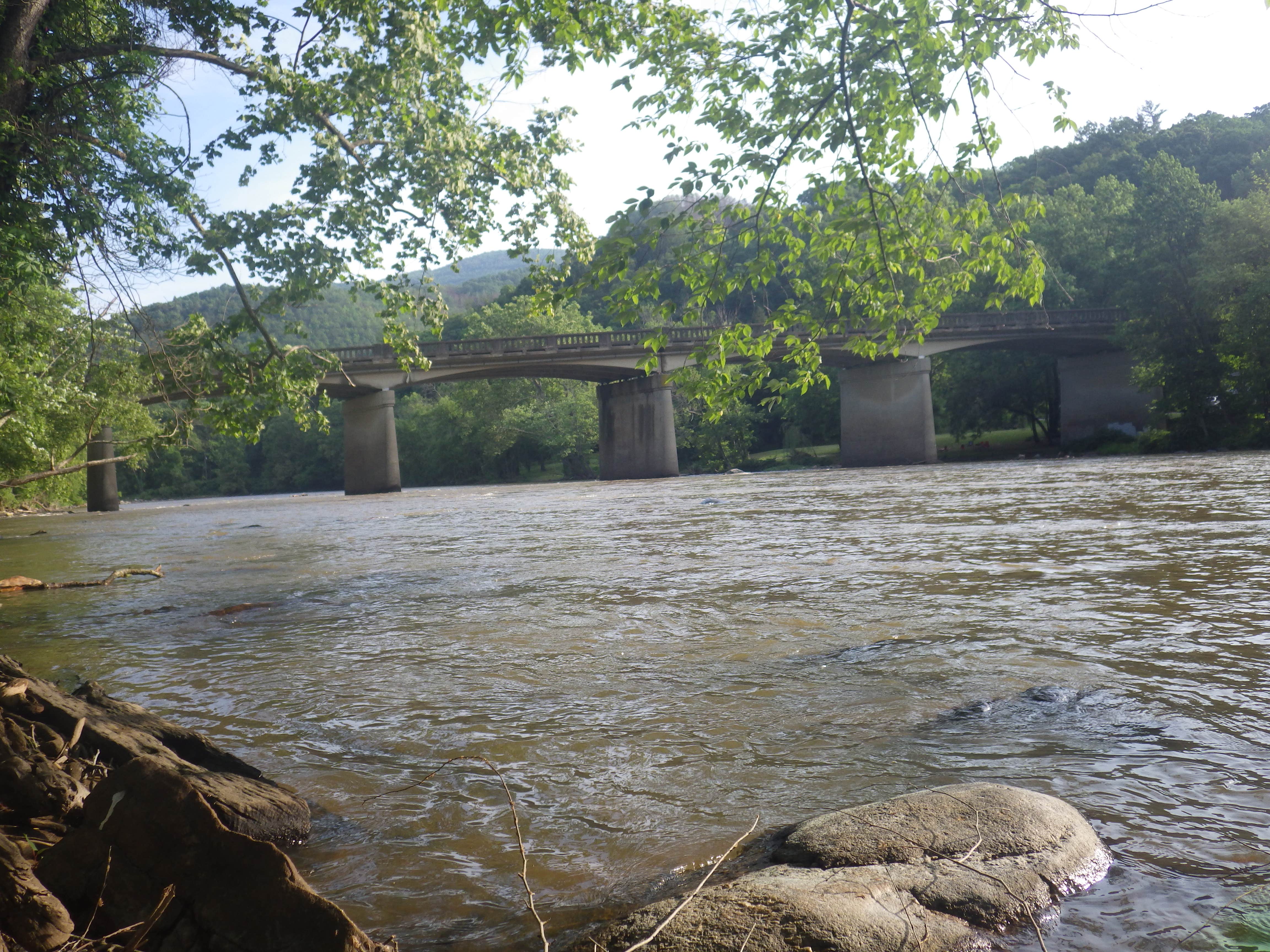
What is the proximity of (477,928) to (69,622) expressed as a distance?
8153mm

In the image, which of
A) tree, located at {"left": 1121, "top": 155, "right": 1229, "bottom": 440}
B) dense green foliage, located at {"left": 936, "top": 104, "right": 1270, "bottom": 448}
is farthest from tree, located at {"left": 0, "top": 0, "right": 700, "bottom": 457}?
tree, located at {"left": 1121, "top": 155, "right": 1229, "bottom": 440}

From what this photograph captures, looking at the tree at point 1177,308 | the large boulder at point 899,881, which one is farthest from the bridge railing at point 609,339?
the large boulder at point 899,881

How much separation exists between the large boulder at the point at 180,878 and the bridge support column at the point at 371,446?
182ft

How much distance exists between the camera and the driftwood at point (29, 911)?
2.27m

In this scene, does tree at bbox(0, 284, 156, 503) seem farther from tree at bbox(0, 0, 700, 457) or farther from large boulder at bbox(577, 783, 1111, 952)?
large boulder at bbox(577, 783, 1111, 952)

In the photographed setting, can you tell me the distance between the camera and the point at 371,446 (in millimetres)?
57375

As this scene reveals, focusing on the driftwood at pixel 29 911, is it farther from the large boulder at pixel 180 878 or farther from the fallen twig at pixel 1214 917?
the fallen twig at pixel 1214 917

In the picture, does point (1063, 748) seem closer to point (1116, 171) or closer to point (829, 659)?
point (829, 659)

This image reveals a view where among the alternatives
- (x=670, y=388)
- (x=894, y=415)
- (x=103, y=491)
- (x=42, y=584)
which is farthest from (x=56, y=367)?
(x=894, y=415)

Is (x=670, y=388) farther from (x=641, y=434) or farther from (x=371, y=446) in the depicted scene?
(x=371, y=446)

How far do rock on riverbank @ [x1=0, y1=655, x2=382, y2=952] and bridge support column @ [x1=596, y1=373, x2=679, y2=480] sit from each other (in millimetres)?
57060

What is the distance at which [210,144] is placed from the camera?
1172 centimetres

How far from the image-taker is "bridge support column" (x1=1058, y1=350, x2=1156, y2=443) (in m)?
61.5

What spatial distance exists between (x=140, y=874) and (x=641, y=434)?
59.1m
